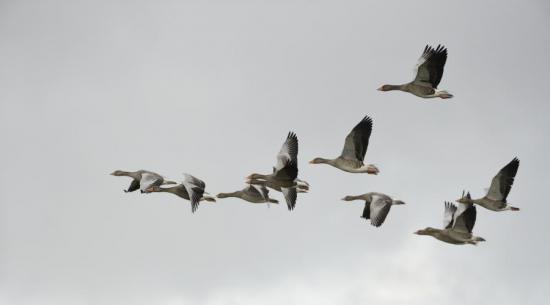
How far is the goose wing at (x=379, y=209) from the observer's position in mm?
24125

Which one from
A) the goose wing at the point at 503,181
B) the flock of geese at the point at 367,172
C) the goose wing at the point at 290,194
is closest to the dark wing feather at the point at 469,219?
the flock of geese at the point at 367,172

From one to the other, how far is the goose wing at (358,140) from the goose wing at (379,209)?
1483mm

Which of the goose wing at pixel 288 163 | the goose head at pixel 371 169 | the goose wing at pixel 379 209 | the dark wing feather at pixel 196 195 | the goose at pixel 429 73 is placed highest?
the goose at pixel 429 73

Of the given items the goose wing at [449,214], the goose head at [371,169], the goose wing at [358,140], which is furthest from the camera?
the goose wing at [449,214]

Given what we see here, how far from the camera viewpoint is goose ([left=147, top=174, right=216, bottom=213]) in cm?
2358

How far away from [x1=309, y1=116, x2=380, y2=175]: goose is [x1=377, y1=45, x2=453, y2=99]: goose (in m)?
1.58

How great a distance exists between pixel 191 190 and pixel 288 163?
270 cm

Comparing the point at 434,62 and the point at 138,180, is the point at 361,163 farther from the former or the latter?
the point at 138,180

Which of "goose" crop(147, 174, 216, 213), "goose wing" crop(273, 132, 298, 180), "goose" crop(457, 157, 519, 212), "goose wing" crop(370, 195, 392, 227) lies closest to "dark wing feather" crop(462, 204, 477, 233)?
"goose" crop(457, 157, 519, 212)

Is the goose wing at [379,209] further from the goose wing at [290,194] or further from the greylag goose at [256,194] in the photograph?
the greylag goose at [256,194]

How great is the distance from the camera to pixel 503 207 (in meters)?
25.5

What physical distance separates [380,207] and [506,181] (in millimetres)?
3585

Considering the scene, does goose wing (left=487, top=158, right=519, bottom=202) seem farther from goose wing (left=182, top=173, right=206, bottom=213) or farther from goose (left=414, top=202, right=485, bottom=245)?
goose wing (left=182, top=173, right=206, bottom=213)

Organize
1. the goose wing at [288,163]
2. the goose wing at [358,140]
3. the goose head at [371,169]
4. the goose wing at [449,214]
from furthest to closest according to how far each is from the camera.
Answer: the goose wing at [449,214], the goose head at [371,169], the goose wing at [358,140], the goose wing at [288,163]
